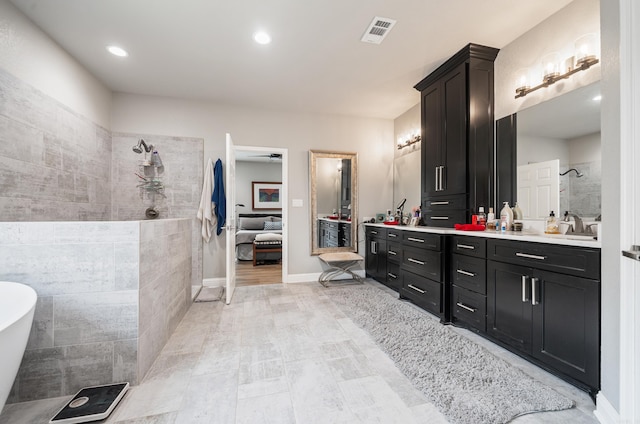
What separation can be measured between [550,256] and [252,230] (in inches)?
229

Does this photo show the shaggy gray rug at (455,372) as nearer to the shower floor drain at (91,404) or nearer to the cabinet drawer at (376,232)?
the cabinet drawer at (376,232)

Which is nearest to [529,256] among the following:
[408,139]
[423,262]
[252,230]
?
[423,262]

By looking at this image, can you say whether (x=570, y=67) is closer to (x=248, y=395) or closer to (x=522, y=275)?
(x=522, y=275)

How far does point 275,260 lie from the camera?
550 centimetres

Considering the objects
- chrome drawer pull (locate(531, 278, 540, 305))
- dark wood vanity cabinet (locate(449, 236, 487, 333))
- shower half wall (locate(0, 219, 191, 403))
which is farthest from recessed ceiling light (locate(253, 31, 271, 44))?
chrome drawer pull (locate(531, 278, 540, 305))

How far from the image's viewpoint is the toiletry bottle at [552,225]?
1961mm

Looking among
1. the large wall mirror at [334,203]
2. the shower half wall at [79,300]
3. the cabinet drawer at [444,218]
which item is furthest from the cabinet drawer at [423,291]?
the shower half wall at [79,300]

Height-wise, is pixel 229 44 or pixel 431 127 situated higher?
pixel 229 44

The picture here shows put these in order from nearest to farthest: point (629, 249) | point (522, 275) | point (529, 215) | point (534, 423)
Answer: point (629, 249)
point (534, 423)
point (522, 275)
point (529, 215)

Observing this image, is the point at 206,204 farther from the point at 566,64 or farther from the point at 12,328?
the point at 566,64

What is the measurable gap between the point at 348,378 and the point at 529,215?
2067 millimetres

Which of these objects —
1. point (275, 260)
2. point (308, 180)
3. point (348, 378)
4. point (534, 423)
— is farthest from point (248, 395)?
point (275, 260)

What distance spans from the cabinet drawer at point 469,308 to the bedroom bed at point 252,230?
12.2 ft

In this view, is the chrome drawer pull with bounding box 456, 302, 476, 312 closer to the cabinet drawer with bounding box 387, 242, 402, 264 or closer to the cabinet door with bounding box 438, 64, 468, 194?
the cabinet drawer with bounding box 387, 242, 402, 264
